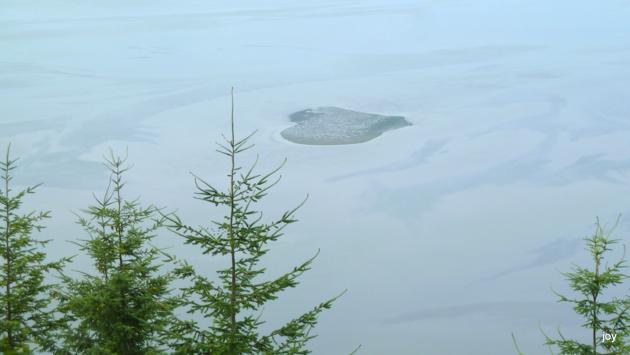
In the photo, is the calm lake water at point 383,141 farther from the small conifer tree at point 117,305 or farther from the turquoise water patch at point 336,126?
the small conifer tree at point 117,305

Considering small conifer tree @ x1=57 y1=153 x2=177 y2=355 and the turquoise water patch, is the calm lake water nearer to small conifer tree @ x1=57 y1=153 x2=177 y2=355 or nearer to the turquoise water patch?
the turquoise water patch

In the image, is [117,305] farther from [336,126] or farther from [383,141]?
[336,126]

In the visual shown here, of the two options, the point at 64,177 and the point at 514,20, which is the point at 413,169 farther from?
the point at 514,20

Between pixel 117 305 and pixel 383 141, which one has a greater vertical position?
pixel 117 305

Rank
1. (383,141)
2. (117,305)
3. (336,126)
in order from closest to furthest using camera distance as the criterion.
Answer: (117,305) → (383,141) → (336,126)

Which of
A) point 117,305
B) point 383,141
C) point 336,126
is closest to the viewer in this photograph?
point 117,305

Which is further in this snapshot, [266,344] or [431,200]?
[431,200]

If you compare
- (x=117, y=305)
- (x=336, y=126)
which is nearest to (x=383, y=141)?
(x=336, y=126)

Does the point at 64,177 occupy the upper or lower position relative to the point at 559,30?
lower

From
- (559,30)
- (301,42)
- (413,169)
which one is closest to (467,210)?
(413,169)

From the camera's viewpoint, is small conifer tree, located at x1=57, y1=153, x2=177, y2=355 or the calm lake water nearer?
small conifer tree, located at x1=57, y1=153, x2=177, y2=355

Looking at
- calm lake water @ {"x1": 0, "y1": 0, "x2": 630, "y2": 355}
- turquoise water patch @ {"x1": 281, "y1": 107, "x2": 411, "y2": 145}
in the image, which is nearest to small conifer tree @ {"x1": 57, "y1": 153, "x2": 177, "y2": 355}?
calm lake water @ {"x1": 0, "y1": 0, "x2": 630, "y2": 355}

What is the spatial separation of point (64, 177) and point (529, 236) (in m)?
5.78

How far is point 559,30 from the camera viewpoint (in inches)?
735
